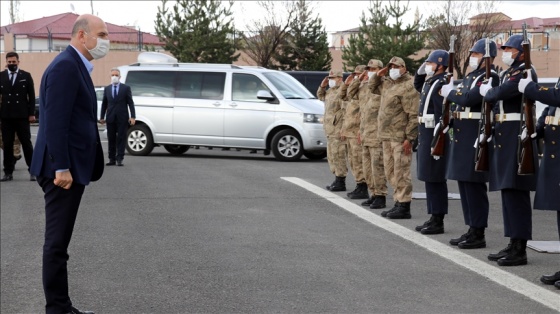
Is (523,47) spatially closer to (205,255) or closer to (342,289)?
(342,289)

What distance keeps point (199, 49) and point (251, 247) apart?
44917 millimetres

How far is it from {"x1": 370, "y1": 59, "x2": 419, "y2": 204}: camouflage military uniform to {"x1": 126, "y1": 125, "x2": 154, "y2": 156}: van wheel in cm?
1049

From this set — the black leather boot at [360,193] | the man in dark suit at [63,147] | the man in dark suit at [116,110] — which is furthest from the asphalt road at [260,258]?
the man in dark suit at [116,110]

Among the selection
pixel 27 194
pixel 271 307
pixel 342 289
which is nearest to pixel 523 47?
pixel 342 289

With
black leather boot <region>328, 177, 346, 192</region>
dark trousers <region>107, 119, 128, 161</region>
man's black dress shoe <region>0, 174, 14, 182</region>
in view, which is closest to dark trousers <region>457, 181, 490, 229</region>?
black leather boot <region>328, 177, 346, 192</region>

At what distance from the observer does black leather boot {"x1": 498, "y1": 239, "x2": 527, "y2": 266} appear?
866 cm

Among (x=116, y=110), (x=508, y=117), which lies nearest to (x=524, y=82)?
(x=508, y=117)

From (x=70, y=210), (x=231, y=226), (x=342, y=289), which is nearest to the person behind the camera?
(x=70, y=210)

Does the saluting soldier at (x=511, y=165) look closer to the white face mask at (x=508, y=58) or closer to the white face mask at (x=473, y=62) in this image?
the white face mask at (x=508, y=58)

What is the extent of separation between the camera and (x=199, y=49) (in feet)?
177

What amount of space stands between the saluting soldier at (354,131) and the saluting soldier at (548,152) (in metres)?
5.85

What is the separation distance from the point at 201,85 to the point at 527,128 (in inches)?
537

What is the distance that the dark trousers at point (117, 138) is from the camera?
19337 mm

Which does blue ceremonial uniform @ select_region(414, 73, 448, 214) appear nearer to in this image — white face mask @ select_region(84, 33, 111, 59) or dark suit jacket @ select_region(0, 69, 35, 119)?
white face mask @ select_region(84, 33, 111, 59)
